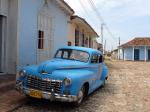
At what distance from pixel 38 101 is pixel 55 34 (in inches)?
330

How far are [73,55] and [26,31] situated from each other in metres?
3.18

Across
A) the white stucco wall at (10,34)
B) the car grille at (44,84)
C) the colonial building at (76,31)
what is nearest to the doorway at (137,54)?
the colonial building at (76,31)

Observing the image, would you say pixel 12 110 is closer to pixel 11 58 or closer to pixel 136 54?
pixel 11 58

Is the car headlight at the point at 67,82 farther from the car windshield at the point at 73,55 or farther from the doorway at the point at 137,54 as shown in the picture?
the doorway at the point at 137,54

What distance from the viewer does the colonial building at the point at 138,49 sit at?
201ft

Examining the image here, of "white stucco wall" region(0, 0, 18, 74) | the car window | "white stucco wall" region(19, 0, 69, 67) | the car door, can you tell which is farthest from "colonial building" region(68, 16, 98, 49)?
the car window

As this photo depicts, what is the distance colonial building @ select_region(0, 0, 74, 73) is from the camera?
1238 centimetres

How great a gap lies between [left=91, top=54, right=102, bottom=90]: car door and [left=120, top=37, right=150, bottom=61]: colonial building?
164 feet

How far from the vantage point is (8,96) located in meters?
9.70

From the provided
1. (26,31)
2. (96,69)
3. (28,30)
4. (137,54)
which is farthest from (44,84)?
(137,54)

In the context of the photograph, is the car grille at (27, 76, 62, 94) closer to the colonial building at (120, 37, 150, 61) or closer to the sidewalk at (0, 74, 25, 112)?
the sidewalk at (0, 74, 25, 112)

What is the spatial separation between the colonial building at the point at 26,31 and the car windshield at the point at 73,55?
2110 mm

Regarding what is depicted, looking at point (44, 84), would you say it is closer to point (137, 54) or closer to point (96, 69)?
point (96, 69)

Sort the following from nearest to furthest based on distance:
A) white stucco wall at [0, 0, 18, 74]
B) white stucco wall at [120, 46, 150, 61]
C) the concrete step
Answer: the concrete step → white stucco wall at [0, 0, 18, 74] → white stucco wall at [120, 46, 150, 61]
